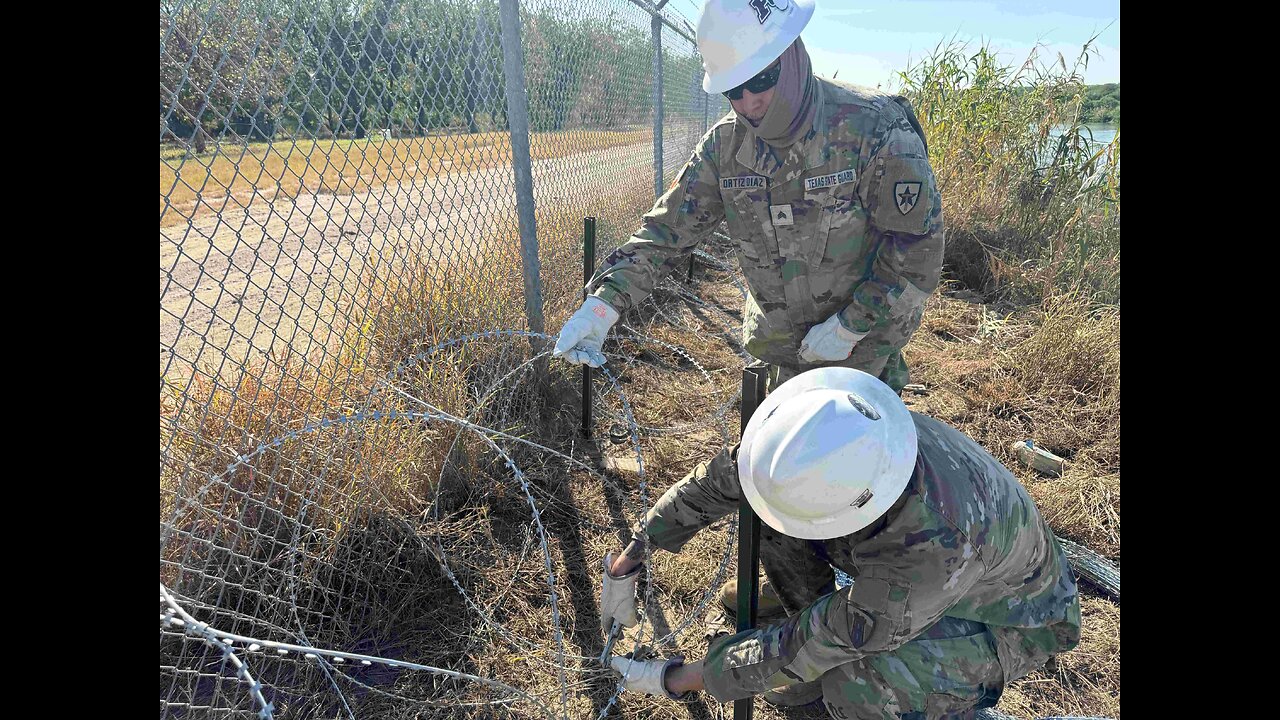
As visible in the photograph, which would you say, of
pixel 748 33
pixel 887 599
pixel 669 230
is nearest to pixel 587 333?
pixel 669 230

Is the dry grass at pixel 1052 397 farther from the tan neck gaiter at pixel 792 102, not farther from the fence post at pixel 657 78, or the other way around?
the fence post at pixel 657 78

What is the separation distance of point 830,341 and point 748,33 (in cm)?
112

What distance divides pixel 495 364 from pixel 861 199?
6.76ft

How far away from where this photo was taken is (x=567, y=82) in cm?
518

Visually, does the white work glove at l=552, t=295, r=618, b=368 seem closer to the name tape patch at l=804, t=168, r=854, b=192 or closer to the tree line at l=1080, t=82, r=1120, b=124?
the name tape patch at l=804, t=168, r=854, b=192

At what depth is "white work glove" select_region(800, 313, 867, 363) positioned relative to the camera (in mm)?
2611

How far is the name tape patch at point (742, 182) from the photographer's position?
2725 millimetres

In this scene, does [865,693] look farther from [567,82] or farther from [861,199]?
[567,82]

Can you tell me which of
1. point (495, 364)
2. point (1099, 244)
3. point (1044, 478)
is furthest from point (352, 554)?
point (1099, 244)

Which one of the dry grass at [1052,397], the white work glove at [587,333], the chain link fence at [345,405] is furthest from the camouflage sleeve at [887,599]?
the dry grass at [1052,397]

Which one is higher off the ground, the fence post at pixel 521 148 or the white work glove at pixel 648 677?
the fence post at pixel 521 148

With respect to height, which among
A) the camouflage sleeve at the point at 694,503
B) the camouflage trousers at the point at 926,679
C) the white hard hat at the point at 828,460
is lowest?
the camouflage trousers at the point at 926,679

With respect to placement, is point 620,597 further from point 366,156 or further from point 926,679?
point 366,156

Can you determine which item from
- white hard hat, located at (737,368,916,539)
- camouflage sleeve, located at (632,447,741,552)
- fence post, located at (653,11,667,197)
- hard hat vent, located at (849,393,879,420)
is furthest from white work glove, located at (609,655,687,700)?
fence post, located at (653,11,667,197)
